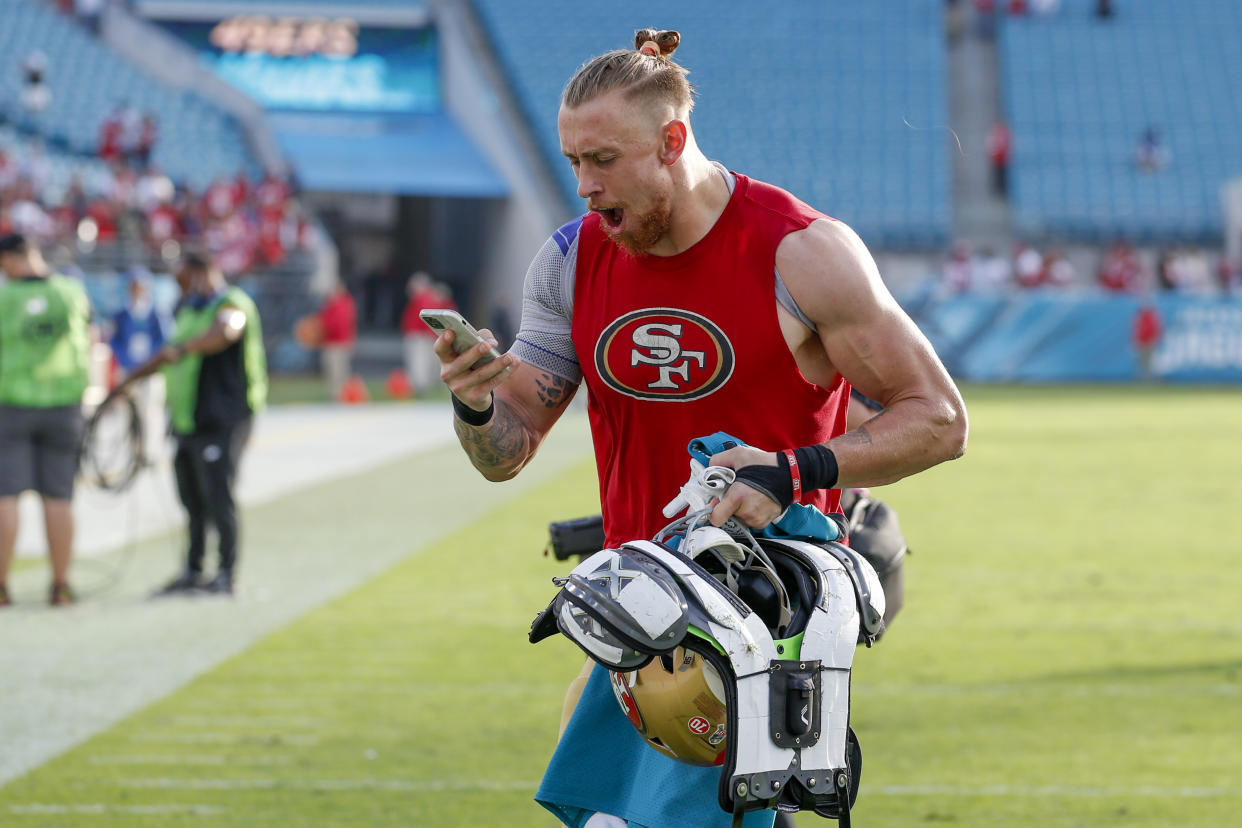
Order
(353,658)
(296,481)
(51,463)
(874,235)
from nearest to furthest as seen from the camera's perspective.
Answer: (353,658) < (51,463) < (296,481) < (874,235)

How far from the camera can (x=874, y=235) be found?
3603 centimetres

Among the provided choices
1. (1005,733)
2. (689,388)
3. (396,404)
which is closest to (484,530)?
(1005,733)

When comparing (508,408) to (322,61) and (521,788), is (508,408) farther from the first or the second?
(322,61)

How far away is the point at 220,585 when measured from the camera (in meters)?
9.80

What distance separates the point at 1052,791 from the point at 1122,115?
3583 cm

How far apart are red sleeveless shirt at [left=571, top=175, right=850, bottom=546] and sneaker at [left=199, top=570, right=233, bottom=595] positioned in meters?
6.67

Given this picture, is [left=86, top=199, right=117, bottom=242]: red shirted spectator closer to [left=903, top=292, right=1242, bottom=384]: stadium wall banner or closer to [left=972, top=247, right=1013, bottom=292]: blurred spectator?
[left=903, top=292, right=1242, bottom=384]: stadium wall banner

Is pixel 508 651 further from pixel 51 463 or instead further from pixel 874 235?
pixel 874 235

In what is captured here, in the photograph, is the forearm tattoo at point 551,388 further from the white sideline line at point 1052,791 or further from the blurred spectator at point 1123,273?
the blurred spectator at point 1123,273

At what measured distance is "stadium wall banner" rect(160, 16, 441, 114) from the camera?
4012 centimetres

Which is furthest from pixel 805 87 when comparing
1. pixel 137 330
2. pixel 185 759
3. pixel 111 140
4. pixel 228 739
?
pixel 185 759

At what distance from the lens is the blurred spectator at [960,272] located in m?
32.6

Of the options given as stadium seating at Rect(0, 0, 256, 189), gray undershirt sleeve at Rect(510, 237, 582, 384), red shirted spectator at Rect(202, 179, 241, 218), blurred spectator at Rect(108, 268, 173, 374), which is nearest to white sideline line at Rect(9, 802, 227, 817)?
gray undershirt sleeve at Rect(510, 237, 582, 384)

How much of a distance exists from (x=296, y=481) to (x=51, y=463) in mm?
6566
